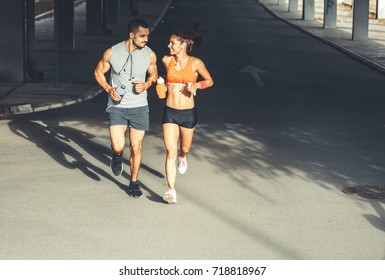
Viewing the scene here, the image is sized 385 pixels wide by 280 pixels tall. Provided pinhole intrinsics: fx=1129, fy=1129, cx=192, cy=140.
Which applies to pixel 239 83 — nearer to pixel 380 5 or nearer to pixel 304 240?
pixel 304 240

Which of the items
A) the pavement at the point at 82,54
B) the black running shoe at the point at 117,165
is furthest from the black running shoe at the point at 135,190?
the pavement at the point at 82,54

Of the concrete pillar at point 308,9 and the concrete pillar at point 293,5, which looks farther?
the concrete pillar at point 293,5

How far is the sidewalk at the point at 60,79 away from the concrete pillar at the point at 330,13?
8648mm

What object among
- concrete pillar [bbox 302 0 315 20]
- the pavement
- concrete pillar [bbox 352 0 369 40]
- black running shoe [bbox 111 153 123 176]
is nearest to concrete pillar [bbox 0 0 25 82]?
the pavement

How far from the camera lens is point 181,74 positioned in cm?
1189

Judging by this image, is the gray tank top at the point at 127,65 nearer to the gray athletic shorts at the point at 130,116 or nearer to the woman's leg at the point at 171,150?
the gray athletic shorts at the point at 130,116

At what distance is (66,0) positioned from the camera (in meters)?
33.1

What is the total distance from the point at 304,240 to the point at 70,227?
2200mm

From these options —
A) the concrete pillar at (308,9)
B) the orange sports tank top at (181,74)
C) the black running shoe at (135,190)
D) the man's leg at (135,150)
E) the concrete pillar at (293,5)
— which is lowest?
the concrete pillar at (293,5)

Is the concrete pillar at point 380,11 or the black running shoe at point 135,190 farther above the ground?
the black running shoe at point 135,190

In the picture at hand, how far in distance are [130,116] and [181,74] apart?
29.0 inches

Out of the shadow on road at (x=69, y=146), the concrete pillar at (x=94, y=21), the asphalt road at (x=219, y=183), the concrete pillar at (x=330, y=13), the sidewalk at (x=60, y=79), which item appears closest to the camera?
the asphalt road at (x=219, y=183)

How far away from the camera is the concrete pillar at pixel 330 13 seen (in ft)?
153

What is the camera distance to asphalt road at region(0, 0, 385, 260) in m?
9.96
